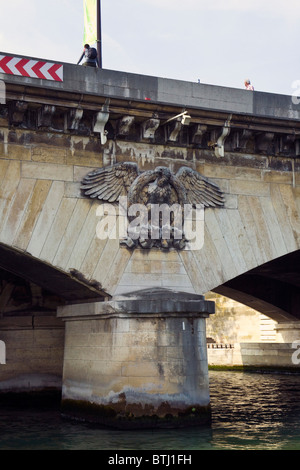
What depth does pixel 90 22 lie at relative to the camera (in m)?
22.3

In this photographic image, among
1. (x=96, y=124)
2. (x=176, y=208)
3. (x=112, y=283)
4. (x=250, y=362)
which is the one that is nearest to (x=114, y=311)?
(x=112, y=283)

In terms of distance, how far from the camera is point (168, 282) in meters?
16.2

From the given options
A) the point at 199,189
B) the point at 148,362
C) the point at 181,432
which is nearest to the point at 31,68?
the point at 199,189

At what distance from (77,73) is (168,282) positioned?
185 inches

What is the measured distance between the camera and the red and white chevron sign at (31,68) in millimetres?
14734

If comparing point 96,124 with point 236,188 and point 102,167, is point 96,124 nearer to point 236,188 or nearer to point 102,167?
point 102,167

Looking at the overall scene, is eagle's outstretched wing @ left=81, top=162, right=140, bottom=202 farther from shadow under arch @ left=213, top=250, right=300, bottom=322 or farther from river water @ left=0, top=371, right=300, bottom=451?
shadow under arch @ left=213, top=250, right=300, bottom=322

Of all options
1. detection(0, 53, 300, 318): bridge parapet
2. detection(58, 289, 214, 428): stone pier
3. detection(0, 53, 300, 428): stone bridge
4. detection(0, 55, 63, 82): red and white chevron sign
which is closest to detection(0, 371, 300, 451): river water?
detection(58, 289, 214, 428): stone pier

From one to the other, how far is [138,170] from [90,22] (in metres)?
7.85

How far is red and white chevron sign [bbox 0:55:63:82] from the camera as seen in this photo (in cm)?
1473

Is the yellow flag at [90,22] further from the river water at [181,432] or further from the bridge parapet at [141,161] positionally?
the river water at [181,432]

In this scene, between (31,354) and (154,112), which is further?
(31,354)

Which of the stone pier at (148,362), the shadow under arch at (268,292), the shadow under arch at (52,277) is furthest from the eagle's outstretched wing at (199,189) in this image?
the shadow under arch at (268,292)

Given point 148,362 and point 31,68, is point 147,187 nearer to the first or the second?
point 31,68
